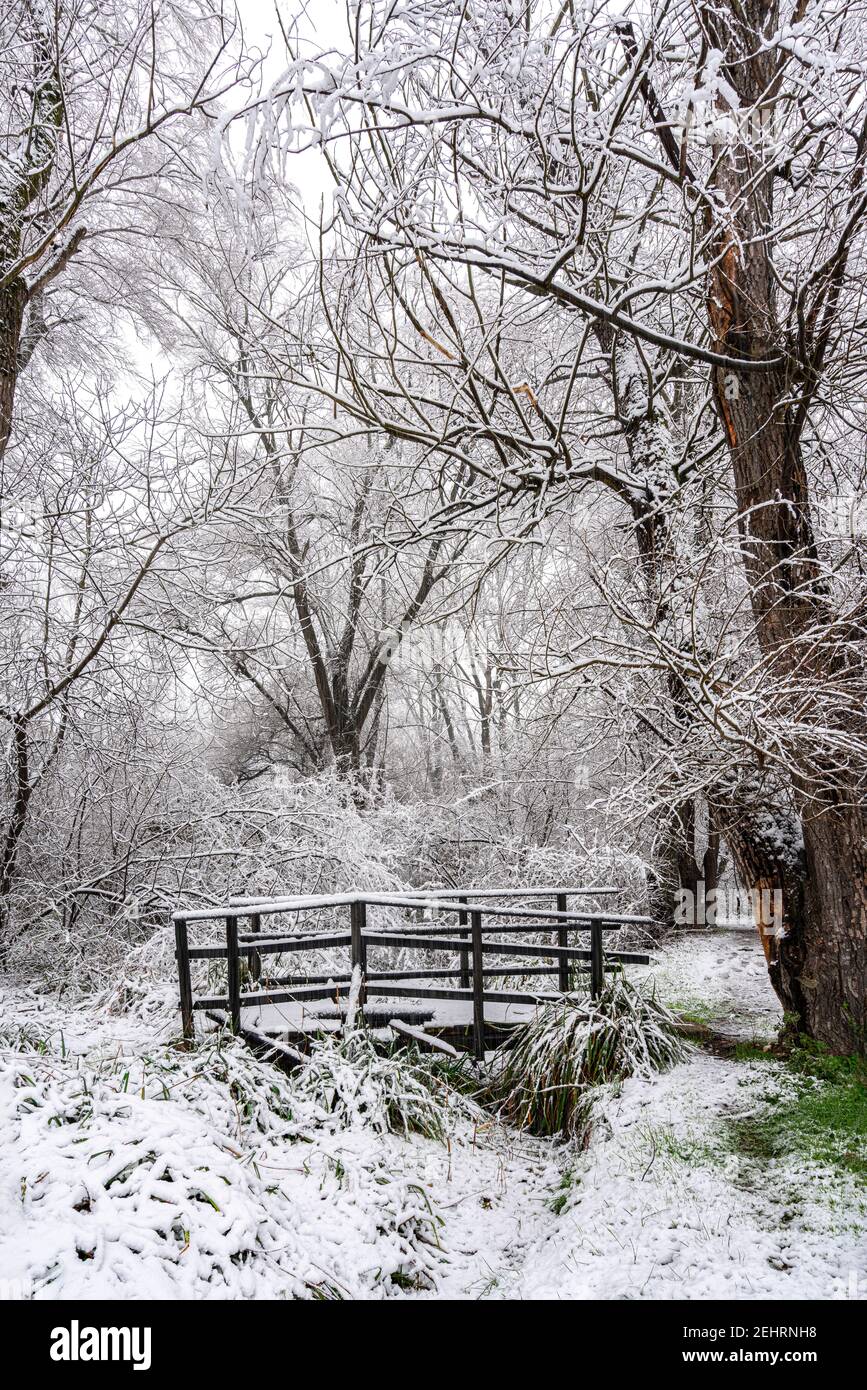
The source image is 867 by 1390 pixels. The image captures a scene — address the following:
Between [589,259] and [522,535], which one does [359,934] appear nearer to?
[522,535]

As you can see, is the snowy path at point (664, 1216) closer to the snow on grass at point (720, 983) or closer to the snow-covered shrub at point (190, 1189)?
the snow-covered shrub at point (190, 1189)

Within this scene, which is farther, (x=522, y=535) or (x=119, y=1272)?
(x=522, y=535)

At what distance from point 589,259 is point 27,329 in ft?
19.5

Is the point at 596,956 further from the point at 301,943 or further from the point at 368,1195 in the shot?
the point at 368,1195

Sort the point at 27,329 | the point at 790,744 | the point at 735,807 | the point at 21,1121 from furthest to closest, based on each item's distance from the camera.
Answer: the point at 27,329 → the point at 735,807 → the point at 790,744 → the point at 21,1121

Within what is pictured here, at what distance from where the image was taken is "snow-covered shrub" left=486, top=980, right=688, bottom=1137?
5785 mm

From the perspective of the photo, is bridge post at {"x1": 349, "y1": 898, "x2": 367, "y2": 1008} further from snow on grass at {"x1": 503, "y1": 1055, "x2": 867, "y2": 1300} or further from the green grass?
the green grass

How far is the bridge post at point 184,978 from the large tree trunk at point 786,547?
426 centimetres

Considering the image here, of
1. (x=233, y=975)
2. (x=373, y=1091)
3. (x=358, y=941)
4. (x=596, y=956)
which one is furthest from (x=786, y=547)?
(x=233, y=975)

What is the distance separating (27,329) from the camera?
873 cm

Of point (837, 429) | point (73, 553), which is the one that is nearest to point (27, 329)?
point (73, 553)

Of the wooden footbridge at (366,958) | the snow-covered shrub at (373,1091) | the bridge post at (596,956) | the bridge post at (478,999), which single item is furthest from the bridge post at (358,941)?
the bridge post at (596,956)

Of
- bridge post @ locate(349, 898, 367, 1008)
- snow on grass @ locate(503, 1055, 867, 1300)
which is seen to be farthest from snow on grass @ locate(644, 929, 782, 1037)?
bridge post @ locate(349, 898, 367, 1008)

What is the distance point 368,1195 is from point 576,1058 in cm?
204
